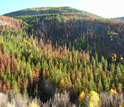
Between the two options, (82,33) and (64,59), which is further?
(82,33)

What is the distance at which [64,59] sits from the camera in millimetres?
85250

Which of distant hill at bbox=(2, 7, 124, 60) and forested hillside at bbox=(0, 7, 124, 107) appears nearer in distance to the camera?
forested hillside at bbox=(0, 7, 124, 107)

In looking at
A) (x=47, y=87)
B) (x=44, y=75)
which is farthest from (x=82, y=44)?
(x=47, y=87)

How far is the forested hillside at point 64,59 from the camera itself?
172 feet

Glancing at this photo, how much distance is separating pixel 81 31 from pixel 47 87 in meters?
107

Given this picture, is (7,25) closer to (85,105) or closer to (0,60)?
(0,60)

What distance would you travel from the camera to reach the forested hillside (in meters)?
52.3

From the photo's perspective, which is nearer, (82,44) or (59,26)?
(82,44)

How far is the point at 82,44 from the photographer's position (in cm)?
12244

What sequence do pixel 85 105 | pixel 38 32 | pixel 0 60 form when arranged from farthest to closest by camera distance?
pixel 38 32 < pixel 0 60 < pixel 85 105

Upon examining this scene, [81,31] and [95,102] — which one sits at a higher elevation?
Result: [81,31]

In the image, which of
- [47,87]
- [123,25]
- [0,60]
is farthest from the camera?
[123,25]

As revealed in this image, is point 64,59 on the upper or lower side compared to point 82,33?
lower

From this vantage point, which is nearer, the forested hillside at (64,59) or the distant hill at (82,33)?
the forested hillside at (64,59)
